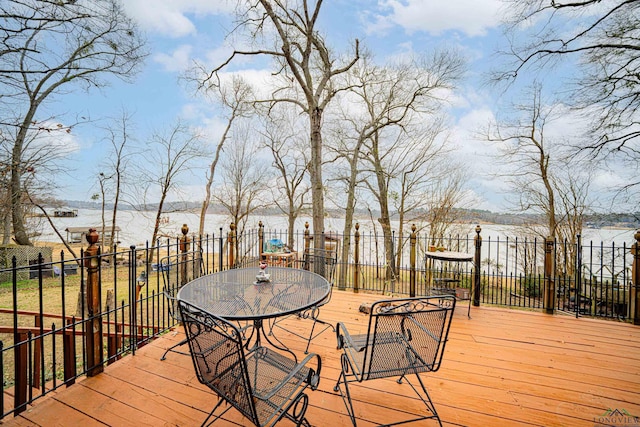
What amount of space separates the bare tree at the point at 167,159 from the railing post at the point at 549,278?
13.9 m

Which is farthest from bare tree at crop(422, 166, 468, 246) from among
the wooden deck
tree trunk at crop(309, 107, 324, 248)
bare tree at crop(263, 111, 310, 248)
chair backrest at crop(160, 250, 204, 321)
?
chair backrest at crop(160, 250, 204, 321)

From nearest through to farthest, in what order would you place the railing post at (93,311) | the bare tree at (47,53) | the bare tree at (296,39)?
the railing post at (93,311), the bare tree at (47,53), the bare tree at (296,39)

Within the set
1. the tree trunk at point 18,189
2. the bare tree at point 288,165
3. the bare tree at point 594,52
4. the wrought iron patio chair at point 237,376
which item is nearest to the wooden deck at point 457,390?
the wrought iron patio chair at point 237,376

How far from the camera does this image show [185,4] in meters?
6.70

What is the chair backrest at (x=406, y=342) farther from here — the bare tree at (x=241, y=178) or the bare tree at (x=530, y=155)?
the bare tree at (x=241, y=178)

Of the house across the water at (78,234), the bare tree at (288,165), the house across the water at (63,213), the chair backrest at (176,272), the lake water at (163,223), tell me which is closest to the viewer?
the chair backrest at (176,272)

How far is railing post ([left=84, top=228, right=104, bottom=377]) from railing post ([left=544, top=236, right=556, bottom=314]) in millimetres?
5388

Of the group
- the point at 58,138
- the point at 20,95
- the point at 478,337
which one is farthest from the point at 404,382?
the point at 58,138

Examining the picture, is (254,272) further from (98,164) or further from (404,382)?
(98,164)

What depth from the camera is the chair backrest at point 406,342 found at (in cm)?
174

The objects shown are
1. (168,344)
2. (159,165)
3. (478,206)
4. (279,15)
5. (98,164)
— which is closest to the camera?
(168,344)

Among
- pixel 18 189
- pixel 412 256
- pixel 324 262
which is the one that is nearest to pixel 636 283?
pixel 412 256

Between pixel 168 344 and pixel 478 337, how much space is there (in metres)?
3.55

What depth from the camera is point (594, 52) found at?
563cm
